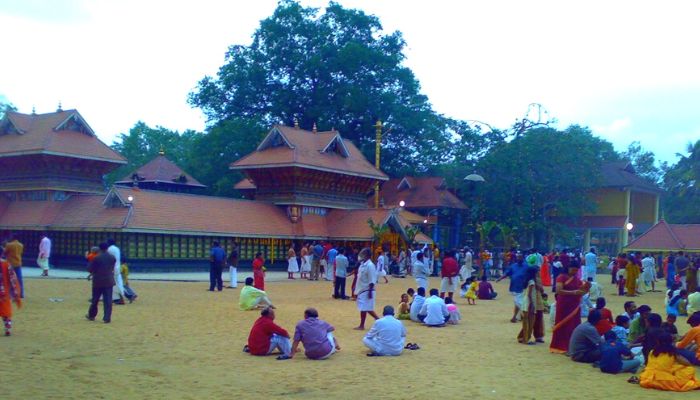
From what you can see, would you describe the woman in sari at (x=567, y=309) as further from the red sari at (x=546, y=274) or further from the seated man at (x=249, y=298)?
the red sari at (x=546, y=274)

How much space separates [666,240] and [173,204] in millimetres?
24276

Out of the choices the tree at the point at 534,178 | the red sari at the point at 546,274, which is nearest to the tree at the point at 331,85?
the tree at the point at 534,178

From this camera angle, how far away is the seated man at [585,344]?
11.7 meters

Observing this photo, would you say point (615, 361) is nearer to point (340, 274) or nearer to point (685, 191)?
point (340, 274)

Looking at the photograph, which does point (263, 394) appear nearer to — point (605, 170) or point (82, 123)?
→ point (82, 123)

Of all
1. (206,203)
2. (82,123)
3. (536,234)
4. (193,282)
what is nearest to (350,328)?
(193,282)

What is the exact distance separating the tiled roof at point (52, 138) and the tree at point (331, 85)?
694 inches

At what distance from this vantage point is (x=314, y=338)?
11.5 metres

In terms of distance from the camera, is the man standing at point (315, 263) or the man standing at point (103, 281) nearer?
the man standing at point (103, 281)

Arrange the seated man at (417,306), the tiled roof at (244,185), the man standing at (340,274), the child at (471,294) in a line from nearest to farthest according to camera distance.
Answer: the seated man at (417,306) < the man standing at (340,274) < the child at (471,294) < the tiled roof at (244,185)

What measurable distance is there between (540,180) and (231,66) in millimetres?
24840

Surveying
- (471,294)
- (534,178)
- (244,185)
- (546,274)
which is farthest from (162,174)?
(471,294)

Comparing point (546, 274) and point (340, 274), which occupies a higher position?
point (340, 274)

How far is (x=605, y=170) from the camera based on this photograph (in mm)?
53844
